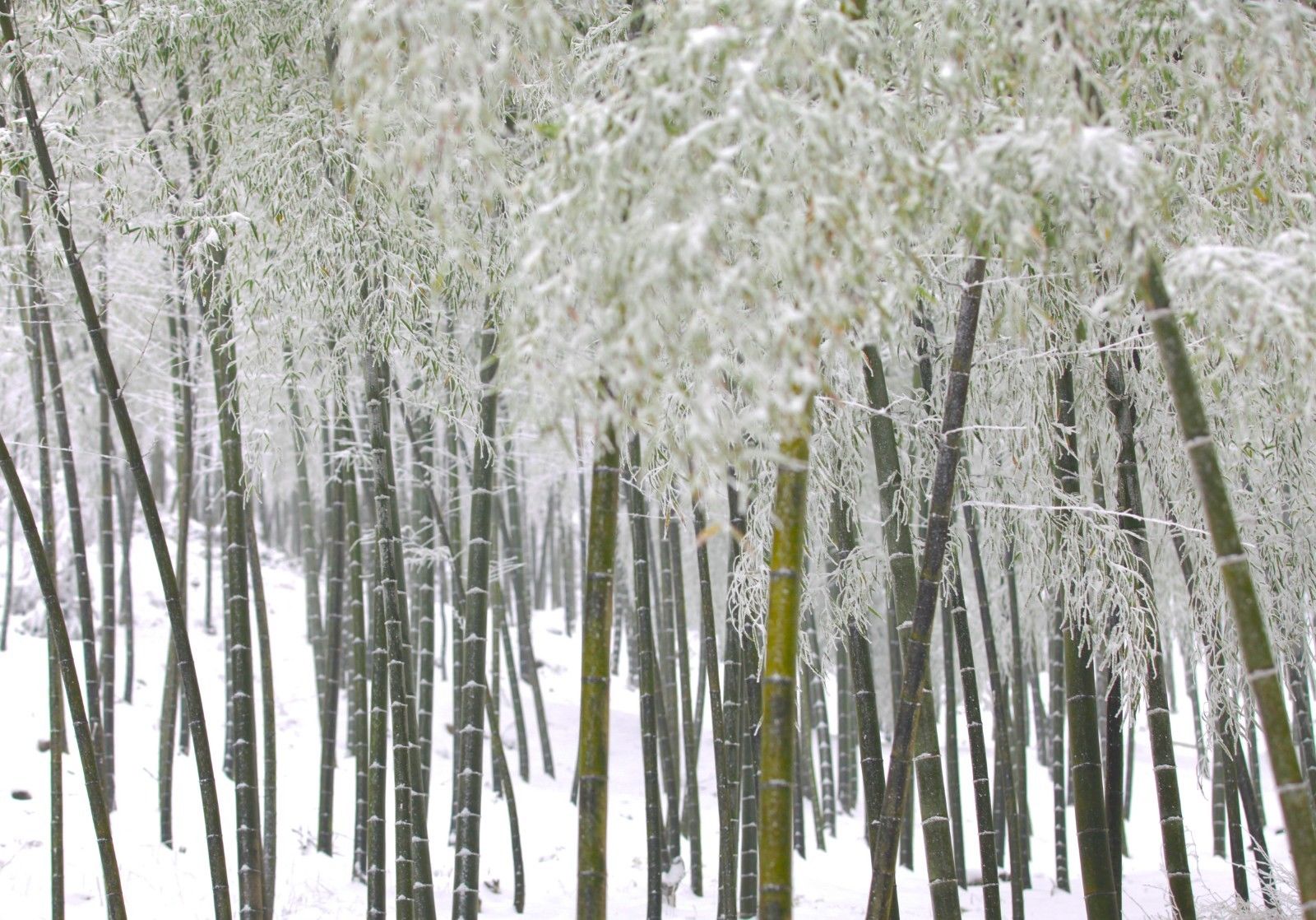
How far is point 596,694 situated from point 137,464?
76.4 inches

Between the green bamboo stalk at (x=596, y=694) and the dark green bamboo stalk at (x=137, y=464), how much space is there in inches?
66.2

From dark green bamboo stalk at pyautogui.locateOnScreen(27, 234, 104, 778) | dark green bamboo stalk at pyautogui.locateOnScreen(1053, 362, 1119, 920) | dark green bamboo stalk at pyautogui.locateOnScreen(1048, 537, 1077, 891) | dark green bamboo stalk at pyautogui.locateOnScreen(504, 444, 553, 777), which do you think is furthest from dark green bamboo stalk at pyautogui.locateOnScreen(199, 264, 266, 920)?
dark green bamboo stalk at pyautogui.locateOnScreen(504, 444, 553, 777)

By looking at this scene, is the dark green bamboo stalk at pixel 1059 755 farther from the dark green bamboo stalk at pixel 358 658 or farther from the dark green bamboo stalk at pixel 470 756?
the dark green bamboo stalk at pixel 358 658

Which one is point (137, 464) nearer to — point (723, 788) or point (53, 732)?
point (53, 732)

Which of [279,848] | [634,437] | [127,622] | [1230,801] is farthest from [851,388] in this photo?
[127,622]

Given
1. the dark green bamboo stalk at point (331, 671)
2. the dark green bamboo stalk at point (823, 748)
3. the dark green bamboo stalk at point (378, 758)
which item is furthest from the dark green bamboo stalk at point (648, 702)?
the dark green bamboo stalk at point (823, 748)

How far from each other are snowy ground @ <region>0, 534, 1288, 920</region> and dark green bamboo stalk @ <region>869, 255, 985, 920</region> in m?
1.59

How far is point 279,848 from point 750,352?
5.96 m

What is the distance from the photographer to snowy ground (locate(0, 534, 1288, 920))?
5789 mm

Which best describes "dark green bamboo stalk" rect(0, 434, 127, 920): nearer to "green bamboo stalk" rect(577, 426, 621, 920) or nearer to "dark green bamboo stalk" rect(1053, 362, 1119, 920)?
"green bamboo stalk" rect(577, 426, 621, 920)

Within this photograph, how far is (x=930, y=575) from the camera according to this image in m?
2.68

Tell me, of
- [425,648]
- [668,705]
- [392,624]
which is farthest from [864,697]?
[668,705]

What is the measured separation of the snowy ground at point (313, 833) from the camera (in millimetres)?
5789

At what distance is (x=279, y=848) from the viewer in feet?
21.8
